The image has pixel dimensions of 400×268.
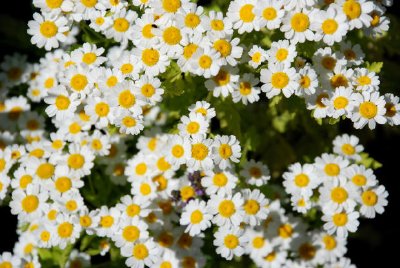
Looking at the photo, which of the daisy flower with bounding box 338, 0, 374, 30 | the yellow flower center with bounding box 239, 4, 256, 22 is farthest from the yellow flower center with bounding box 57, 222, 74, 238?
the daisy flower with bounding box 338, 0, 374, 30

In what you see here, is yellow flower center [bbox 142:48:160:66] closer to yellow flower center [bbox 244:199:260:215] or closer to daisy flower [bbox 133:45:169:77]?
daisy flower [bbox 133:45:169:77]

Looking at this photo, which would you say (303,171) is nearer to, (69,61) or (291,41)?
(291,41)

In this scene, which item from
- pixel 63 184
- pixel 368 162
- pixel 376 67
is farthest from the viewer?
pixel 368 162

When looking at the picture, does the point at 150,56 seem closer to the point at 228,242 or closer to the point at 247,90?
the point at 247,90

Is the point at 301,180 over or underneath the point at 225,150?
underneath

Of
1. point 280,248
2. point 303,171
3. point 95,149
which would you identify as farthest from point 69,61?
point 280,248

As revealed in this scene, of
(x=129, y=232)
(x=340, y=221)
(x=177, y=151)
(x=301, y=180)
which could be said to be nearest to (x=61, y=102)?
(x=177, y=151)

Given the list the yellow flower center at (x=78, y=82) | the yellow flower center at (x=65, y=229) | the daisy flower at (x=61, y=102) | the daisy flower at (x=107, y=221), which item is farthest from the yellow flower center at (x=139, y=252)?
the yellow flower center at (x=78, y=82)
